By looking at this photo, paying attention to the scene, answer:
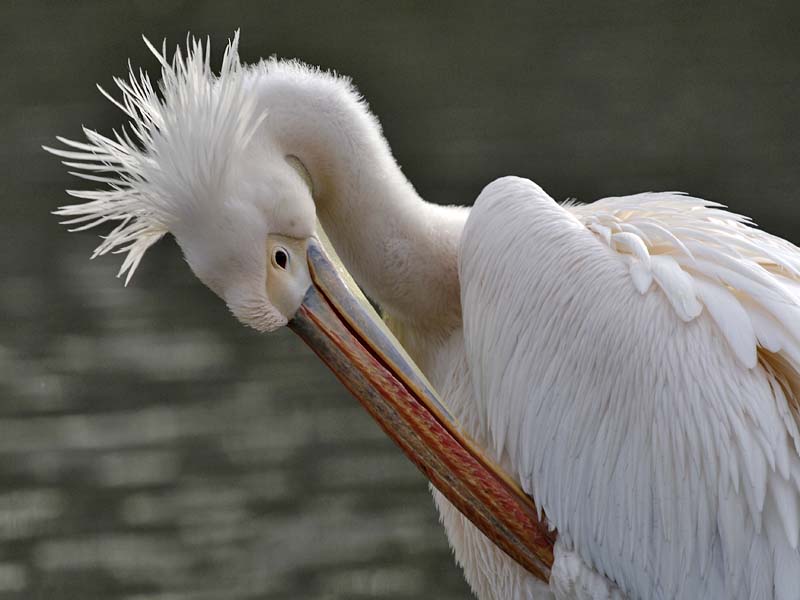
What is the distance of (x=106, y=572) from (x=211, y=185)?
2.66m

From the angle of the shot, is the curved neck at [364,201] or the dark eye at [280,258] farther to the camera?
the curved neck at [364,201]

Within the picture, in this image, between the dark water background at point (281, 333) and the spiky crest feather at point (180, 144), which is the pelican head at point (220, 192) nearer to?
the spiky crest feather at point (180, 144)

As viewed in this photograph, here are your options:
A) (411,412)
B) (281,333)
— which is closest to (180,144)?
(411,412)

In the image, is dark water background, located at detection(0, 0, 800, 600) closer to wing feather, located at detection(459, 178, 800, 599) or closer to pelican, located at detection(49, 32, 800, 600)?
pelican, located at detection(49, 32, 800, 600)

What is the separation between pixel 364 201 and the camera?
2711mm

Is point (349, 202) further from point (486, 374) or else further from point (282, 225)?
point (486, 374)

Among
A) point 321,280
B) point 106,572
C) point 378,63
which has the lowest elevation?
point 106,572

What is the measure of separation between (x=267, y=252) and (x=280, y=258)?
4cm

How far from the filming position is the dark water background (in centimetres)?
477

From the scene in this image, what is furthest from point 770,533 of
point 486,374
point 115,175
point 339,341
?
point 115,175

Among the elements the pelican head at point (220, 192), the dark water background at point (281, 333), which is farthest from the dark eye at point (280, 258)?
the dark water background at point (281, 333)

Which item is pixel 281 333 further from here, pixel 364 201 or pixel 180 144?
pixel 180 144

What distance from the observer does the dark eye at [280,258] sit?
101 inches

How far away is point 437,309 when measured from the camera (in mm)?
2803
